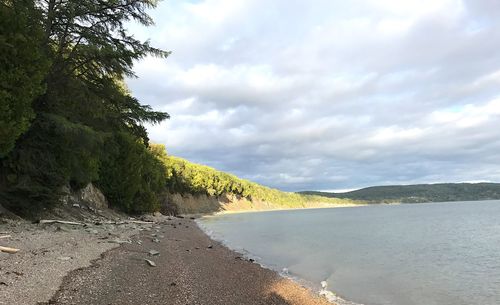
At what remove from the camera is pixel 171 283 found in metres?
12.5

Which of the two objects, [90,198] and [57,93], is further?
[90,198]

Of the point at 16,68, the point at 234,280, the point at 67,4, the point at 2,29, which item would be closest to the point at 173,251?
the point at 234,280

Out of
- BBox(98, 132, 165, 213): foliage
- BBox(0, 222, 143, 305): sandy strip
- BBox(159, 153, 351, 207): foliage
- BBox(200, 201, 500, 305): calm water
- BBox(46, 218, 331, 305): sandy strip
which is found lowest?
BBox(200, 201, 500, 305): calm water

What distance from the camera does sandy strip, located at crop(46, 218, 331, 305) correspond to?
389 inches

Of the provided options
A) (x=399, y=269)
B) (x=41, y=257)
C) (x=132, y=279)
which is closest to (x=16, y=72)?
(x=41, y=257)

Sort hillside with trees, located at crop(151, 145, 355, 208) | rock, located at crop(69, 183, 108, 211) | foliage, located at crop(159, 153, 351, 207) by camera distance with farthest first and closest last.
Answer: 1. foliage, located at crop(159, 153, 351, 207)
2. hillside with trees, located at crop(151, 145, 355, 208)
3. rock, located at crop(69, 183, 108, 211)

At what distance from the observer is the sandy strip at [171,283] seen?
987 centimetres

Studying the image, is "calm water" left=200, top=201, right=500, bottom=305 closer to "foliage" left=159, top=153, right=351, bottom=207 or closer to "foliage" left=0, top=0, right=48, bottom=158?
"foliage" left=0, top=0, right=48, bottom=158

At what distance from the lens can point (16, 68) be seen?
56.2ft

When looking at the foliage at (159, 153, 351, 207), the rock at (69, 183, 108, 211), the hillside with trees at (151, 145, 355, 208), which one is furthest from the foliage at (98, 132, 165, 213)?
the foliage at (159, 153, 351, 207)

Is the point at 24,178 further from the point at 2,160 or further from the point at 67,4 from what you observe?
the point at 67,4

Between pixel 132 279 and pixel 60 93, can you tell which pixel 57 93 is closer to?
pixel 60 93

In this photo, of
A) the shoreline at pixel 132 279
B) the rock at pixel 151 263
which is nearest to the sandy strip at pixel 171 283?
the shoreline at pixel 132 279

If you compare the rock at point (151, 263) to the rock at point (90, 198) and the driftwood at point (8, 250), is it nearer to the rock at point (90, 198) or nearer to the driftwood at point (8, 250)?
the driftwood at point (8, 250)
